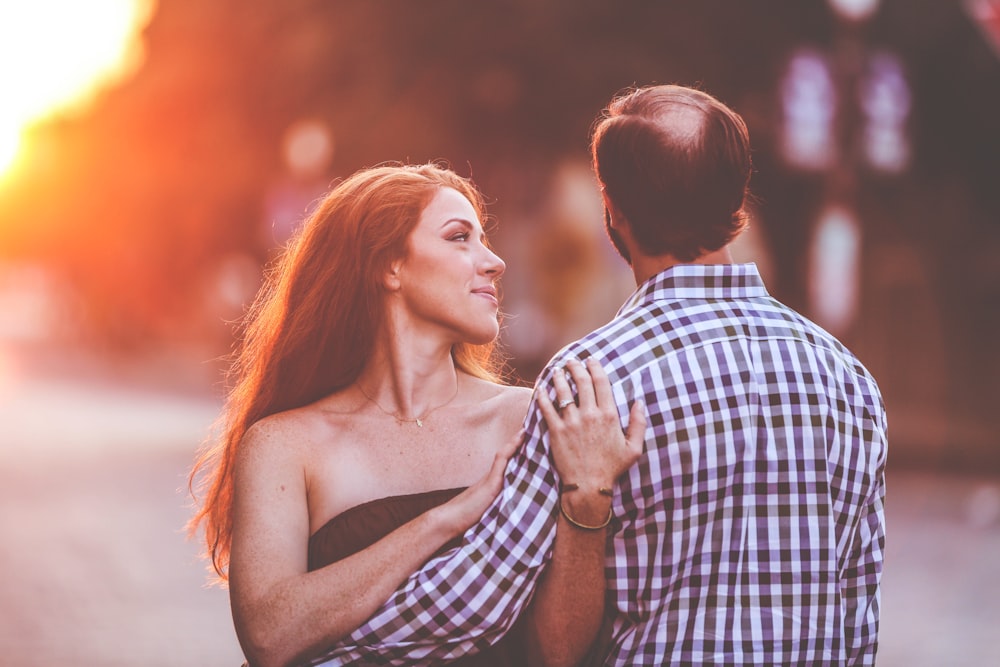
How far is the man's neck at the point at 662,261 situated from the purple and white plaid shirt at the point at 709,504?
0.09 feet

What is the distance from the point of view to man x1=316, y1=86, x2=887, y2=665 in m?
2.45

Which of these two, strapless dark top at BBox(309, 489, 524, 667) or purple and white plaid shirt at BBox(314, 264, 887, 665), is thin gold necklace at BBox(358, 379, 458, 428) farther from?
purple and white plaid shirt at BBox(314, 264, 887, 665)

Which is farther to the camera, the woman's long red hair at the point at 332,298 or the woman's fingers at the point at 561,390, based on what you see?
the woman's long red hair at the point at 332,298

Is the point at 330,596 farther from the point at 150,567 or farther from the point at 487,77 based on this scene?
the point at 487,77

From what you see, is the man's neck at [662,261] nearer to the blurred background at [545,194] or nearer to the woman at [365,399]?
the woman at [365,399]

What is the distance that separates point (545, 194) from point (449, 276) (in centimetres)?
1853

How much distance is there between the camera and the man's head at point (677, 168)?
2.51m

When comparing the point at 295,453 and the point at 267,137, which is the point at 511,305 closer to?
the point at 267,137

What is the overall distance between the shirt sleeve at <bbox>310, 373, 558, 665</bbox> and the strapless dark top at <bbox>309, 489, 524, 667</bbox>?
220 mm

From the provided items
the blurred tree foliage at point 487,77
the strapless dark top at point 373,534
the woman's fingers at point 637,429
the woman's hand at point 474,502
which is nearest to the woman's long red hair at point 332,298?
the strapless dark top at point 373,534

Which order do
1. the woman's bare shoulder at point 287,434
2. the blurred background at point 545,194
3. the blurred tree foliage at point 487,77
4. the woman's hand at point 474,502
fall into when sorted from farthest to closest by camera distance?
the blurred tree foliage at point 487,77, the blurred background at point 545,194, the woman's bare shoulder at point 287,434, the woman's hand at point 474,502

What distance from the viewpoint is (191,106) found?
77.0ft

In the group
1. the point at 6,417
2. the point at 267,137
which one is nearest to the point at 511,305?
the point at 267,137

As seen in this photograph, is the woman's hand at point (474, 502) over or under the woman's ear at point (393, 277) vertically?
under
